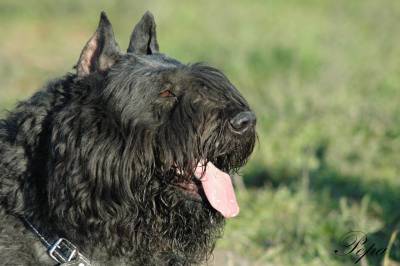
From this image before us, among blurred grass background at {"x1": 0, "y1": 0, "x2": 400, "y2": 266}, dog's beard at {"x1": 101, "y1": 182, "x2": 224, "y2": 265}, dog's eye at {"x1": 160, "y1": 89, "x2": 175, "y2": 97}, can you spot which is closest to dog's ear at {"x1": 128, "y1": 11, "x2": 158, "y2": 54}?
dog's eye at {"x1": 160, "y1": 89, "x2": 175, "y2": 97}

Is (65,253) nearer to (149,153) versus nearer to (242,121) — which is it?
(149,153)

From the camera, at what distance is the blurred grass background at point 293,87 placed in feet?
24.5

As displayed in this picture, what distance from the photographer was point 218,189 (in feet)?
14.9

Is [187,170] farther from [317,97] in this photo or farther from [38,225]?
[317,97]

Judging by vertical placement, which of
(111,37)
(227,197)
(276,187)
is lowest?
(276,187)

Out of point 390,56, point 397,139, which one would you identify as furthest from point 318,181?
point 390,56

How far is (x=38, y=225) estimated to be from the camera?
4488mm

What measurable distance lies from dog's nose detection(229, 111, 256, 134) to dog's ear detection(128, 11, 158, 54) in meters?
0.95

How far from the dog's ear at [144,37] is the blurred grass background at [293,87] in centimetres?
87

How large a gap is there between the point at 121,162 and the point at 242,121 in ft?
2.14

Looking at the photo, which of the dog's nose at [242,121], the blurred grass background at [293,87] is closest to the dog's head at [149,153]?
the dog's nose at [242,121]

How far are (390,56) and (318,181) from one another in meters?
7.70

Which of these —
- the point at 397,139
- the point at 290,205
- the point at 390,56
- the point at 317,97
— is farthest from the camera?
the point at 390,56

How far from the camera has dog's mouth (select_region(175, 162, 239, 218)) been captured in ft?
14.6
